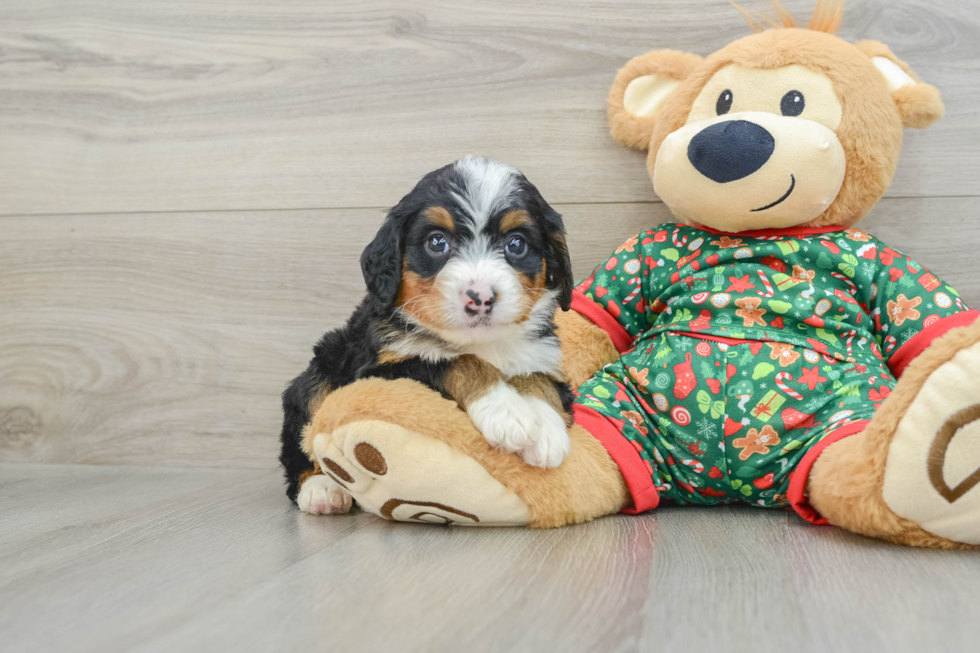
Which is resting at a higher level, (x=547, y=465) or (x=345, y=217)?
(x=345, y=217)

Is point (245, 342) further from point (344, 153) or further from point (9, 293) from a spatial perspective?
point (9, 293)

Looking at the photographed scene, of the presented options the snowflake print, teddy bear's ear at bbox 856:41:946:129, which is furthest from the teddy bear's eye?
the snowflake print

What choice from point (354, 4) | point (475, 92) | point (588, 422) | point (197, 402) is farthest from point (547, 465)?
point (354, 4)

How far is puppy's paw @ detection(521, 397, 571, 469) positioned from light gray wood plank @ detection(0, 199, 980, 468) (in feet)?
3.34

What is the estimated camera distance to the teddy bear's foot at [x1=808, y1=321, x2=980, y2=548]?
1100 millimetres

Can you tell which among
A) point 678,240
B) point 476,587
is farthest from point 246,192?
point 476,587

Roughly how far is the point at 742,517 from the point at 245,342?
149cm

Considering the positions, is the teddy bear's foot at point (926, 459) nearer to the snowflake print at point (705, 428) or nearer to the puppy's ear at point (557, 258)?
the snowflake print at point (705, 428)

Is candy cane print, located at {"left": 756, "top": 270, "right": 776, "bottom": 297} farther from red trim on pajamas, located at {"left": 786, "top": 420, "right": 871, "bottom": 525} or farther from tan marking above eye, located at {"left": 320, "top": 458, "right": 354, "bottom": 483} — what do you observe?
tan marking above eye, located at {"left": 320, "top": 458, "right": 354, "bottom": 483}

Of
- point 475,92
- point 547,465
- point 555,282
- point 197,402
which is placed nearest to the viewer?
point 547,465

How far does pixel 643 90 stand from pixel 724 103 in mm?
286

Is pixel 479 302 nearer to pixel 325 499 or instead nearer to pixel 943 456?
pixel 325 499

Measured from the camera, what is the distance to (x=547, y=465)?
1320mm

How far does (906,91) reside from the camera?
5.45 ft
